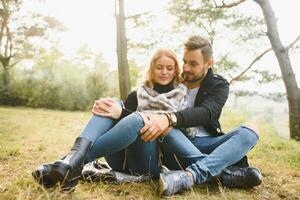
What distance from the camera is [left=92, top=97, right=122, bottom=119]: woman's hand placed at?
8.63 feet

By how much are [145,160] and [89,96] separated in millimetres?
10408

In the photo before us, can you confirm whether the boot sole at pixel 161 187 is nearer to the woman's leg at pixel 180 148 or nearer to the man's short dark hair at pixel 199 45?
the woman's leg at pixel 180 148

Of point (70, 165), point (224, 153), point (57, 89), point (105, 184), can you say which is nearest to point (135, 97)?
point (105, 184)

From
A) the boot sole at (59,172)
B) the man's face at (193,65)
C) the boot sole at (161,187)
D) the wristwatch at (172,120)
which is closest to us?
the boot sole at (59,172)

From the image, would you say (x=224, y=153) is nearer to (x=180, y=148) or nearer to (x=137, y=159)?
(x=180, y=148)

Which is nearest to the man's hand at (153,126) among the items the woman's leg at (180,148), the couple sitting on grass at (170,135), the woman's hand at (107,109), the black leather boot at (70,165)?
the couple sitting on grass at (170,135)

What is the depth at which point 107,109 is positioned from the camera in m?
2.65

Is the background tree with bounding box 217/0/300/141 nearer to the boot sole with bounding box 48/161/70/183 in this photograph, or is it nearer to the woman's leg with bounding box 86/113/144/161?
the woman's leg with bounding box 86/113/144/161

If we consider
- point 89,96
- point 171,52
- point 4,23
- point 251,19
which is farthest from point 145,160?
point 4,23

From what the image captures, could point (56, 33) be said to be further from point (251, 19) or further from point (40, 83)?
point (251, 19)

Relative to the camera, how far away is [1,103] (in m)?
12.8

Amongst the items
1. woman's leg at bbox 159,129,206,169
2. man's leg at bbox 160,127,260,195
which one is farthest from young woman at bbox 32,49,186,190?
man's leg at bbox 160,127,260,195

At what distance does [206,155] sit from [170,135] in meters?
0.30

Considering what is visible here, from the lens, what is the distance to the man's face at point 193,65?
298cm
